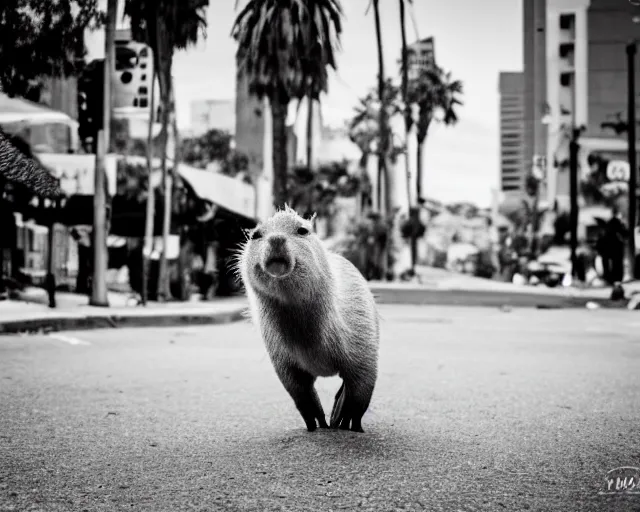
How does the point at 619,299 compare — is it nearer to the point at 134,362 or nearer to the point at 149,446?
the point at 134,362

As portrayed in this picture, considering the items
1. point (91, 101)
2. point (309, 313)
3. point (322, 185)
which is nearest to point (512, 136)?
point (322, 185)

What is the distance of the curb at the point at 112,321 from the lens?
11.8 m

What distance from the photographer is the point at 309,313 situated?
4.14 m

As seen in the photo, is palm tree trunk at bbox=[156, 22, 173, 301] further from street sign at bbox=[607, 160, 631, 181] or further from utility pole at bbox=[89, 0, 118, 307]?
street sign at bbox=[607, 160, 631, 181]

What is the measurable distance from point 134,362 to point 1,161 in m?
5.28

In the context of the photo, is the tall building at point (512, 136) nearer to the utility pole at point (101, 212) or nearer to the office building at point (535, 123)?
the office building at point (535, 123)

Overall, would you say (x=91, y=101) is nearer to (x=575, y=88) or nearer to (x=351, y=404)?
(x=351, y=404)

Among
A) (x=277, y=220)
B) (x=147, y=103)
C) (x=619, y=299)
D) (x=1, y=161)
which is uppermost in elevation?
(x=147, y=103)

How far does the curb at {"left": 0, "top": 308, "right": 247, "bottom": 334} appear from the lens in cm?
1177

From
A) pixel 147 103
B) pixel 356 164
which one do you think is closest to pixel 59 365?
pixel 147 103

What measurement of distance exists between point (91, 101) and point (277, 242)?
1242 centimetres

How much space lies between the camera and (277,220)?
3961 mm

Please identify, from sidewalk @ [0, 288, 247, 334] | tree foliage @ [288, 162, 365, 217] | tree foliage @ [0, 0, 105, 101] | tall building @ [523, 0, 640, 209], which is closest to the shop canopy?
sidewalk @ [0, 288, 247, 334]

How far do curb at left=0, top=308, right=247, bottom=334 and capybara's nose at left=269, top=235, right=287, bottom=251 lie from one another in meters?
8.28
